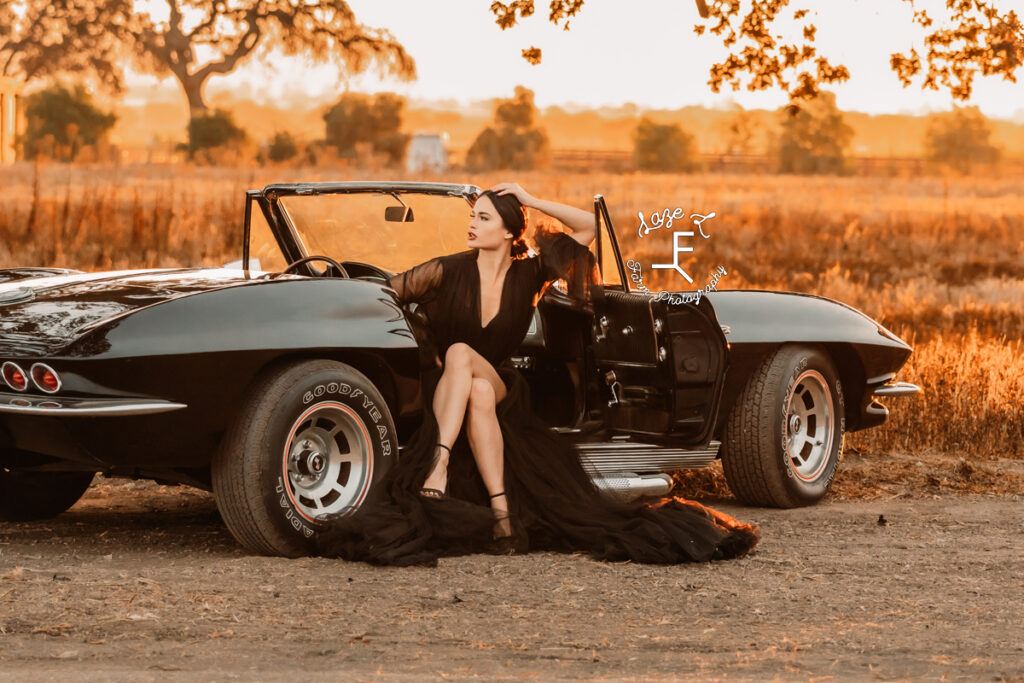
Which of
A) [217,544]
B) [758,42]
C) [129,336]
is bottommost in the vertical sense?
[217,544]

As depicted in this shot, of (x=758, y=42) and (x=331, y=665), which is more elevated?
(x=758, y=42)

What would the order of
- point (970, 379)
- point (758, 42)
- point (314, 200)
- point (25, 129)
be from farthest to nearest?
point (25, 129), point (758, 42), point (970, 379), point (314, 200)

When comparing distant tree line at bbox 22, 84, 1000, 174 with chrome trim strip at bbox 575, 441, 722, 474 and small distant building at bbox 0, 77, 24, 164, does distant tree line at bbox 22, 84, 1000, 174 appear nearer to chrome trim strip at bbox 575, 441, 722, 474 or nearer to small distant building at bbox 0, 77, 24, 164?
small distant building at bbox 0, 77, 24, 164

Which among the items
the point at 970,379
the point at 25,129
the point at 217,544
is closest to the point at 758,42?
the point at 970,379

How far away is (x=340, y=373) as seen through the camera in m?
5.39

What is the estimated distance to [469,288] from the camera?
234 inches

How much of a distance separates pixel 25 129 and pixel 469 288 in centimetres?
4911

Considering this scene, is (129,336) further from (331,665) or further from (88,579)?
(331,665)

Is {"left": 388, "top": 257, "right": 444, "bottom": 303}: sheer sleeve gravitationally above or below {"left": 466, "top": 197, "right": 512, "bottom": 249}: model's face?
below

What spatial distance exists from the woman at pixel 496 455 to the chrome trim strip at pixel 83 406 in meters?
0.81

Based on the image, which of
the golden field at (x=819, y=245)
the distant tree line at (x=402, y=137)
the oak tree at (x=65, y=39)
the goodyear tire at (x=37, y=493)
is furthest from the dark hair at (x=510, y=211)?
the oak tree at (x=65, y=39)

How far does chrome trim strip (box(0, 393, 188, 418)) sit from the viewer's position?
486cm

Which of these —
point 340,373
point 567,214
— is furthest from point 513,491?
point 567,214

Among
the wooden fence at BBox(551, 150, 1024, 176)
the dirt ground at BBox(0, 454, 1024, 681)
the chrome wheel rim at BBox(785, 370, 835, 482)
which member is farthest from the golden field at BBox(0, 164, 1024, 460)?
the wooden fence at BBox(551, 150, 1024, 176)
